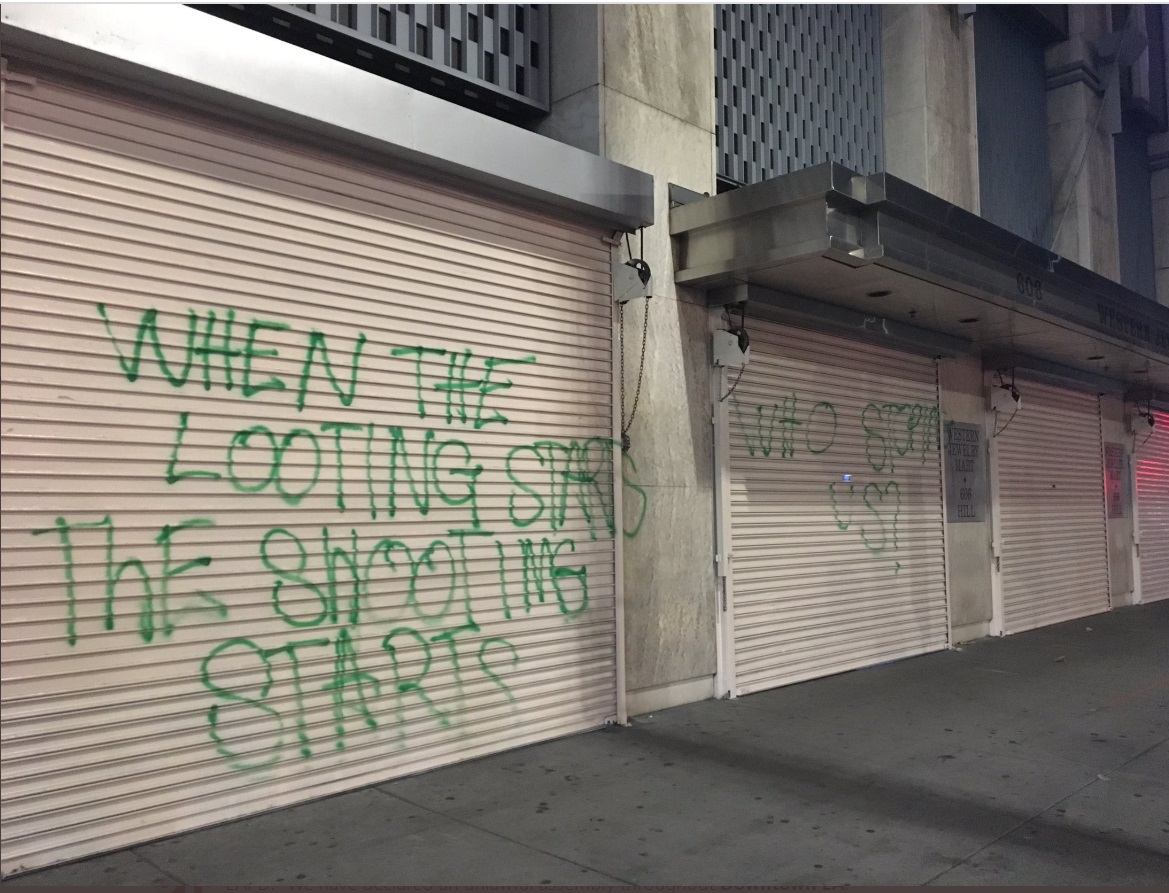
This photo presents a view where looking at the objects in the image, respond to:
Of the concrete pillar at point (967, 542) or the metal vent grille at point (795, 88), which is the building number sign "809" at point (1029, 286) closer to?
the concrete pillar at point (967, 542)

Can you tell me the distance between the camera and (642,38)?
23.3 feet

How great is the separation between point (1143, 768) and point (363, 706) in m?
4.81

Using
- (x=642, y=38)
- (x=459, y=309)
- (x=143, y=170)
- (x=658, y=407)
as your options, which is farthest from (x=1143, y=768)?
(x=143, y=170)

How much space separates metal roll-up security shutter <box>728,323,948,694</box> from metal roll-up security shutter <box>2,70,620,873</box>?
73.0 inches

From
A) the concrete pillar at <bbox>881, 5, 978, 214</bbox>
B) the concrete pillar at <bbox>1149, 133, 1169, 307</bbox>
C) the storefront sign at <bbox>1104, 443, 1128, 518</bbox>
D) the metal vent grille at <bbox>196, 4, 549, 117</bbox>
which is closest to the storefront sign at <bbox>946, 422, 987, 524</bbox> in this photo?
the concrete pillar at <bbox>881, 5, 978, 214</bbox>

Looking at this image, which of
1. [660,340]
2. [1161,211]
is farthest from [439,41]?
[1161,211]

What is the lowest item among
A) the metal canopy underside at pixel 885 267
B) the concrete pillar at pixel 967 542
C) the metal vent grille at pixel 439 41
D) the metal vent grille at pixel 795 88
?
the concrete pillar at pixel 967 542

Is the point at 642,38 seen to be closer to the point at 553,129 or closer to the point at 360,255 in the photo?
the point at 553,129

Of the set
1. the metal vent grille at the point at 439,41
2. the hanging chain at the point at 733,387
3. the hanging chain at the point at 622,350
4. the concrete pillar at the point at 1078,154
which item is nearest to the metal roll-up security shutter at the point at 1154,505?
the concrete pillar at the point at 1078,154

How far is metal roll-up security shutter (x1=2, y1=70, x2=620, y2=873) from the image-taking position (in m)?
4.06

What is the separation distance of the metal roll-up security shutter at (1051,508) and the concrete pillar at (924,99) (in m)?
3.06

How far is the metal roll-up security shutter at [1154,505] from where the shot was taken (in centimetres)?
1447

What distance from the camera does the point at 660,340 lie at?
707 cm

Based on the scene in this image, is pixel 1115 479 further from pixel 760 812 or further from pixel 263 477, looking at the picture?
pixel 263 477
